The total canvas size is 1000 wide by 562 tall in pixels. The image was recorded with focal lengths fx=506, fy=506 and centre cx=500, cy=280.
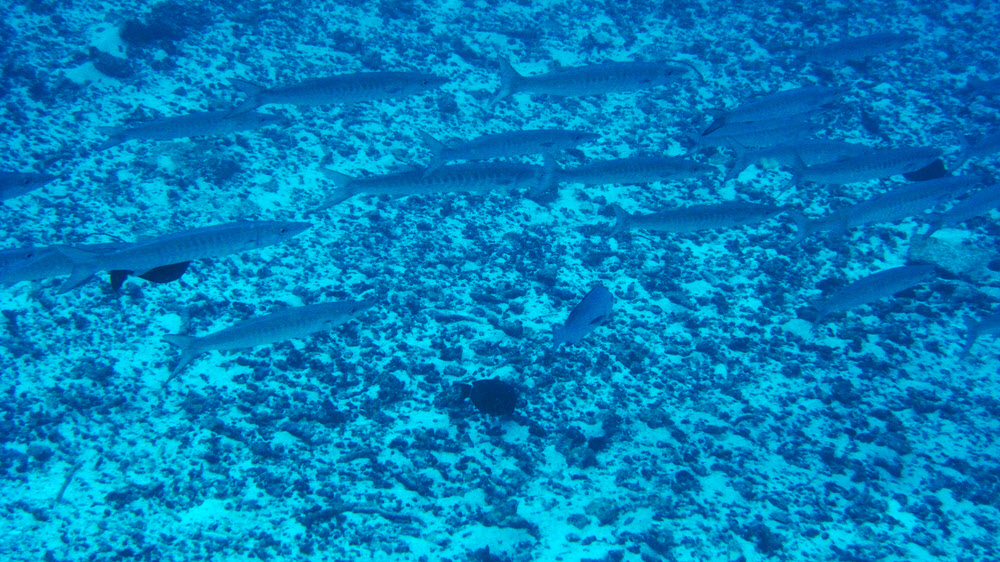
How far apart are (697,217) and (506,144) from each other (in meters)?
2.04

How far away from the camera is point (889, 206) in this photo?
4840mm

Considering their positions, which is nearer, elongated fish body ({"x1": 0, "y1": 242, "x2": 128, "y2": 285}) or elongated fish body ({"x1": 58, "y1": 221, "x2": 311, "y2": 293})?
elongated fish body ({"x1": 58, "y1": 221, "x2": 311, "y2": 293})

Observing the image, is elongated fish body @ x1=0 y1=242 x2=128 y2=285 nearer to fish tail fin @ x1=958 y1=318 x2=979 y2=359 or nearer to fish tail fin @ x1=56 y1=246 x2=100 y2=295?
fish tail fin @ x1=56 y1=246 x2=100 y2=295

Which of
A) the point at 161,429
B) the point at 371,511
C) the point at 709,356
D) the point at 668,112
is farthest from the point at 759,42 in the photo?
the point at 161,429

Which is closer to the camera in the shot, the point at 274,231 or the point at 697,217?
the point at 274,231

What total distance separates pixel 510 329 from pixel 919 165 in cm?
482

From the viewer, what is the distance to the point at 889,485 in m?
3.68

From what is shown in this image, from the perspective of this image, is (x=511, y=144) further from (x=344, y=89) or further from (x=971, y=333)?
(x=971, y=333)

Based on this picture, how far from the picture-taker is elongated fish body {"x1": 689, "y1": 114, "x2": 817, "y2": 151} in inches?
221

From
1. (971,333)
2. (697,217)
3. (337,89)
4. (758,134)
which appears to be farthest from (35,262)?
(971,333)

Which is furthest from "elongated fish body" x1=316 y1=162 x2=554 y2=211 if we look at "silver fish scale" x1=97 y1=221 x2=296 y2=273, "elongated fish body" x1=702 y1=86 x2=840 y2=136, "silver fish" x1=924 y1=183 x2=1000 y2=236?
"silver fish" x1=924 y1=183 x2=1000 y2=236

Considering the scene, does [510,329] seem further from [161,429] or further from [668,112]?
[668,112]

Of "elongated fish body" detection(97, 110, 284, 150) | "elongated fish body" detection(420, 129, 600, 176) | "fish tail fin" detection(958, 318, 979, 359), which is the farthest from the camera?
"elongated fish body" detection(420, 129, 600, 176)

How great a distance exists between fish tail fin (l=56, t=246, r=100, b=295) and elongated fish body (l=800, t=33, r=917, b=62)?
8.50 m
